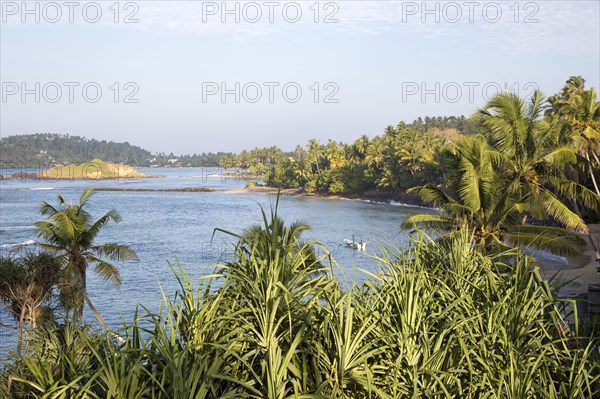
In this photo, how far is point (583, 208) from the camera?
41438mm

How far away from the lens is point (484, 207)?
20109 mm

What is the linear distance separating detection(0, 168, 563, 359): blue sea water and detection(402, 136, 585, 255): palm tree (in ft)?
10.4

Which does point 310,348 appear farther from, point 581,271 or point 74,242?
point 581,271

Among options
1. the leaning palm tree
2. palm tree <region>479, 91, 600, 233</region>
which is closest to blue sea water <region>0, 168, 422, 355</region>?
the leaning palm tree

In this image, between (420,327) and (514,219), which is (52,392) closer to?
(420,327)

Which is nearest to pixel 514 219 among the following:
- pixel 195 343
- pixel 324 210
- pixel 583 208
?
pixel 195 343

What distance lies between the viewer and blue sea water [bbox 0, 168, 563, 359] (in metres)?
39.6

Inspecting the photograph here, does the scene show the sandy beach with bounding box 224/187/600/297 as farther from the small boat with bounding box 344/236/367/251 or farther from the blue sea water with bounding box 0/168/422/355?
the small boat with bounding box 344/236/367/251

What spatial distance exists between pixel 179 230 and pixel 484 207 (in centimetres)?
5760

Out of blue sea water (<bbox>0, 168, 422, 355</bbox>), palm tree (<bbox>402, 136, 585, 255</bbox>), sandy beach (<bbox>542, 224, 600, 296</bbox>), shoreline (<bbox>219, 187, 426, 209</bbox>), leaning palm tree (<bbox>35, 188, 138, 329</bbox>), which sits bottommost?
blue sea water (<bbox>0, 168, 422, 355</bbox>)

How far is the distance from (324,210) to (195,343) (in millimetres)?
85218

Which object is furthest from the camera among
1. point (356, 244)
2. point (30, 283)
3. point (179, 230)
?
point (179, 230)

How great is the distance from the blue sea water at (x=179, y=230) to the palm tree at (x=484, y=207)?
3.18m

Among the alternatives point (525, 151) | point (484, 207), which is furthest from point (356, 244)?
point (484, 207)
